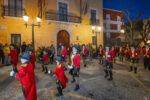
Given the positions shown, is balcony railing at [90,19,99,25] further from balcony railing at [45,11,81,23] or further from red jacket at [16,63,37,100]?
red jacket at [16,63,37,100]

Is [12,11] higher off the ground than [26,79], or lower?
higher

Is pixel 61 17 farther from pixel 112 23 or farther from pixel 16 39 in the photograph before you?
pixel 112 23

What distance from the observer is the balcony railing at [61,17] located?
13.3 meters

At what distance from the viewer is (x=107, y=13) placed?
24.2m

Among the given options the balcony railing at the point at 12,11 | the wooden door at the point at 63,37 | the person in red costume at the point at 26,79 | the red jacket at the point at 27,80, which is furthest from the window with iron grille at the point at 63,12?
the red jacket at the point at 27,80

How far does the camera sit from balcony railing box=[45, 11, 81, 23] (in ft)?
43.6

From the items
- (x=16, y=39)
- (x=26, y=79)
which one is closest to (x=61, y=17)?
(x=16, y=39)

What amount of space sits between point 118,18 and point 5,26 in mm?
25184

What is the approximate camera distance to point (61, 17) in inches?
572

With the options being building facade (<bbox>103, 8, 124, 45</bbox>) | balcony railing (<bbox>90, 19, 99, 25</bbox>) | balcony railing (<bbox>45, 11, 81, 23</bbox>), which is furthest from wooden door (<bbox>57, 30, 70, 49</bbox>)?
building facade (<bbox>103, 8, 124, 45</bbox>)

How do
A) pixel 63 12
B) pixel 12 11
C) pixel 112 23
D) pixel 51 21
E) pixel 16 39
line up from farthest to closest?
1. pixel 112 23
2. pixel 63 12
3. pixel 51 21
4. pixel 16 39
5. pixel 12 11

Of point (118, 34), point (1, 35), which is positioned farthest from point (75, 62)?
point (118, 34)

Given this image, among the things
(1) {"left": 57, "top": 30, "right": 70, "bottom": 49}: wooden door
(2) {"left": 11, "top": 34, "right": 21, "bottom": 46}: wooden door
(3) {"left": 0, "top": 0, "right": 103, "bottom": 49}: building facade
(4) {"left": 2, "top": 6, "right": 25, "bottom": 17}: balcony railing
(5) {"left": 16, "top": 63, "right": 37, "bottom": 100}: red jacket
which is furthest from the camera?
(1) {"left": 57, "top": 30, "right": 70, "bottom": 49}: wooden door

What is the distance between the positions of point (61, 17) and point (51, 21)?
195cm
